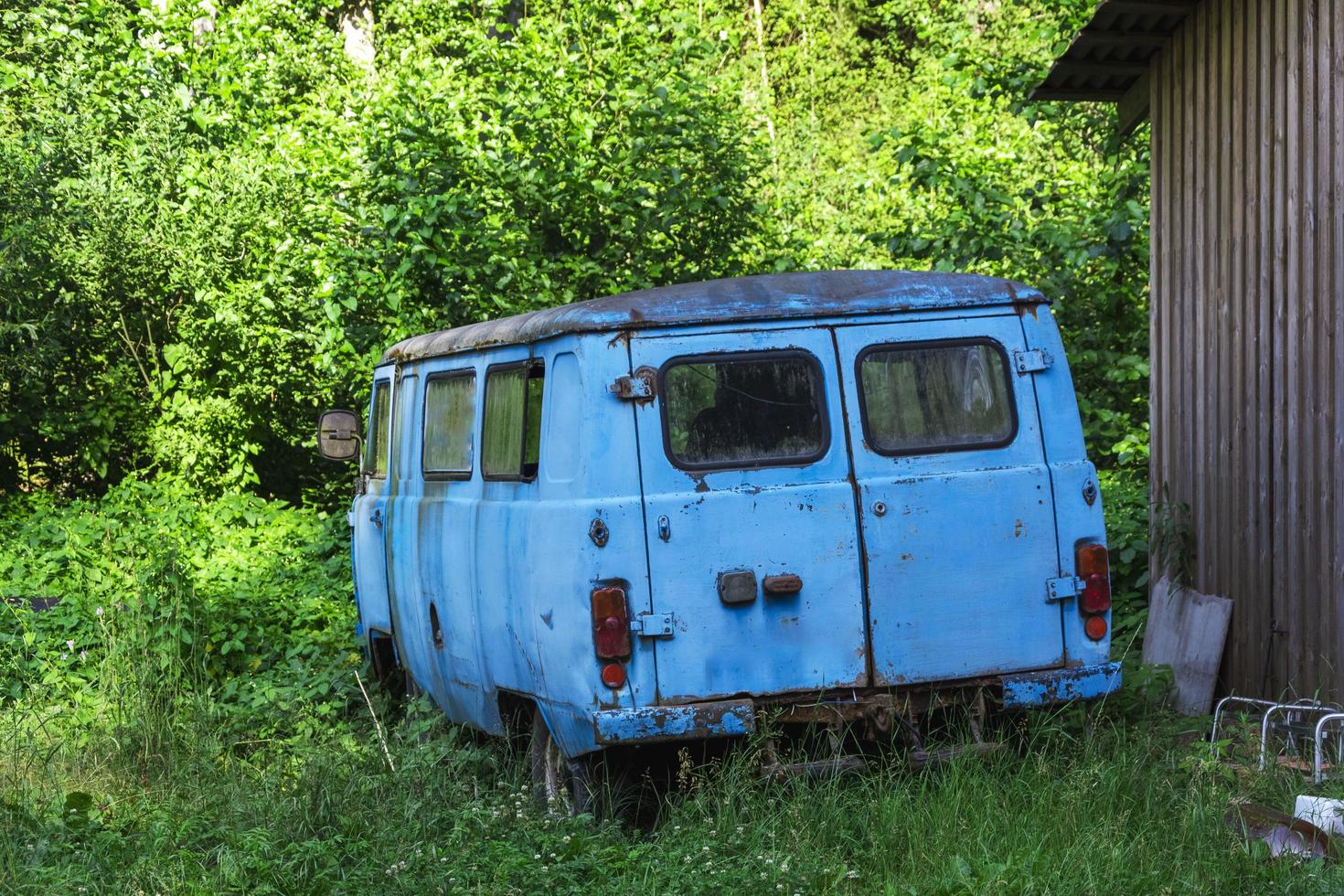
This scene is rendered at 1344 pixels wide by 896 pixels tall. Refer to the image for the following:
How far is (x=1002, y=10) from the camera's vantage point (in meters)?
27.0

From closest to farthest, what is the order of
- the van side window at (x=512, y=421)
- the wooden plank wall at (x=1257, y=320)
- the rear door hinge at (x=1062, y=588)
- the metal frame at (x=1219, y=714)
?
the rear door hinge at (x=1062, y=588), the van side window at (x=512, y=421), the metal frame at (x=1219, y=714), the wooden plank wall at (x=1257, y=320)

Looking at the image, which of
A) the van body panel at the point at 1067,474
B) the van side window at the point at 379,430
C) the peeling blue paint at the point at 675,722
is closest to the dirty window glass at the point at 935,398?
the van body panel at the point at 1067,474

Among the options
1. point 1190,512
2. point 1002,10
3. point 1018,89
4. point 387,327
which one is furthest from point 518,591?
point 1002,10

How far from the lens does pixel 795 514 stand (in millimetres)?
6055

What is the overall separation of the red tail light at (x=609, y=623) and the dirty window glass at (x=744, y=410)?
603mm

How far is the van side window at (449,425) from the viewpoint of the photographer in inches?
293

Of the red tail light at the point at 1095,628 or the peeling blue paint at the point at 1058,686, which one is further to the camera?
the red tail light at the point at 1095,628

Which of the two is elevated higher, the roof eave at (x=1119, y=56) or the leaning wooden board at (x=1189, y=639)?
the roof eave at (x=1119, y=56)

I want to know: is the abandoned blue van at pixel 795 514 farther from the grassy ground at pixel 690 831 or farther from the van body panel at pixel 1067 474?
the grassy ground at pixel 690 831

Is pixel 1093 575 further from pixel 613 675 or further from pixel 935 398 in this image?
pixel 613 675

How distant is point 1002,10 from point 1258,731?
70.5ft

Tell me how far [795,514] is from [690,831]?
4.16 ft

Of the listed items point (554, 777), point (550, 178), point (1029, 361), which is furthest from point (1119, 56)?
point (554, 777)

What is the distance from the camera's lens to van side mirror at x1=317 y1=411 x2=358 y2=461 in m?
9.77
